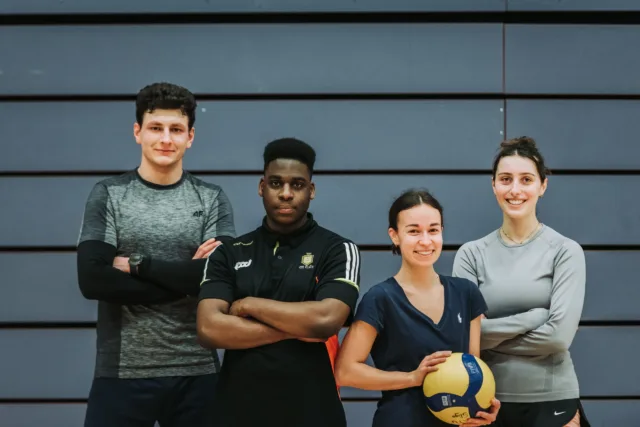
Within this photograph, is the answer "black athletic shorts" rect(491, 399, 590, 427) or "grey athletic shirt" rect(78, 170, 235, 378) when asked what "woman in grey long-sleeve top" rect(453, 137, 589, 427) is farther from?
"grey athletic shirt" rect(78, 170, 235, 378)

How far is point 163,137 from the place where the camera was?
287 centimetres

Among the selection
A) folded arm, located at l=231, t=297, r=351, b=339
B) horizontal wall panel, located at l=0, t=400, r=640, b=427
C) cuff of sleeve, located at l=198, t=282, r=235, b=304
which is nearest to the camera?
folded arm, located at l=231, t=297, r=351, b=339

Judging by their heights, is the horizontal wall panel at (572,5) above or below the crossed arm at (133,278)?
above

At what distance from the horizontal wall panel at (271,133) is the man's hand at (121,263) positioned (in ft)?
4.88

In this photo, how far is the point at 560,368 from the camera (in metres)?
2.83

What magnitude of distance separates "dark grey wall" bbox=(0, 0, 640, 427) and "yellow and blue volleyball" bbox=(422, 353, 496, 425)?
1748 mm

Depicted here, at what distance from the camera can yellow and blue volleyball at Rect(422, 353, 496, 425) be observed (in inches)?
94.9

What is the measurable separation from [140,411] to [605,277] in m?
3.00

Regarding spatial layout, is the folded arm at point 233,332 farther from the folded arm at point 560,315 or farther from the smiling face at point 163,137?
the folded arm at point 560,315

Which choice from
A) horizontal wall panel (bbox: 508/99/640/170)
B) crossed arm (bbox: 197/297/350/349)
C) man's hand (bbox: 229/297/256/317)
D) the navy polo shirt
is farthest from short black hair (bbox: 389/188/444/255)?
horizontal wall panel (bbox: 508/99/640/170)

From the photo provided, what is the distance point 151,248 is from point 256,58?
1826 millimetres

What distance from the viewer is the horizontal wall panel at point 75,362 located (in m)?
4.09

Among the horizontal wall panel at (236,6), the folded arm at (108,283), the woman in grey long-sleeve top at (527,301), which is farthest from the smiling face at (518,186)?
the horizontal wall panel at (236,6)

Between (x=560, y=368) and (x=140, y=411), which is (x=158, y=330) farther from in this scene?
(x=560, y=368)
